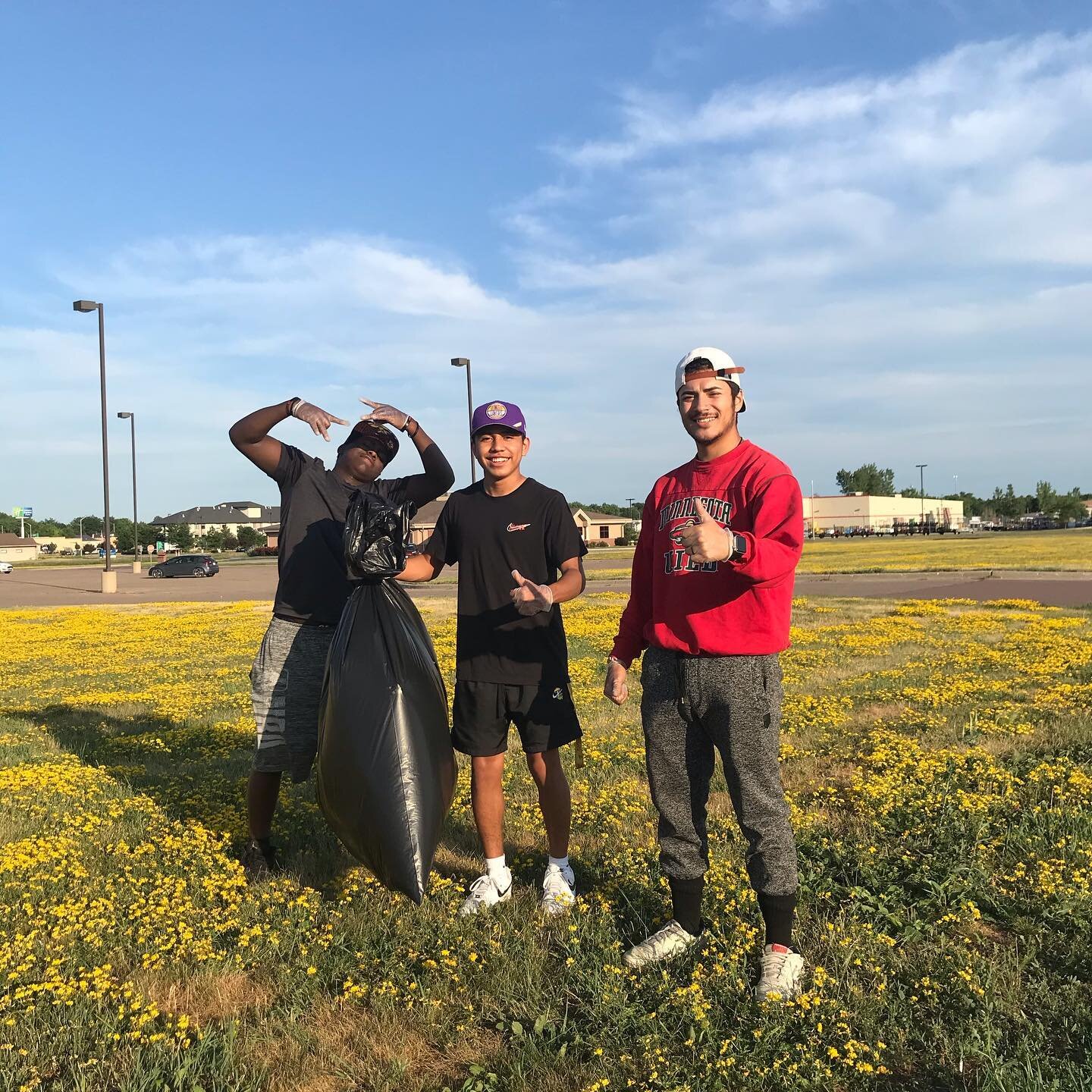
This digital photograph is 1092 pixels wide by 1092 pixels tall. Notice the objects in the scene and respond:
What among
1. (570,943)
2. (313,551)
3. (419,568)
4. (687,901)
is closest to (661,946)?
(687,901)

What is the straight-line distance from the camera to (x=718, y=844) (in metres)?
4.20

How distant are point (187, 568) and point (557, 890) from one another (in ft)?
137

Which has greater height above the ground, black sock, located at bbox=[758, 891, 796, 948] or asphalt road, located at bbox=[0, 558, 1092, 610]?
black sock, located at bbox=[758, 891, 796, 948]

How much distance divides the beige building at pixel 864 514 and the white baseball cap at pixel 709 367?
12197 centimetres

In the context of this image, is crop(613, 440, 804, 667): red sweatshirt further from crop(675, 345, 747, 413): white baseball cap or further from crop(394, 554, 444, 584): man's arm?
crop(394, 554, 444, 584): man's arm

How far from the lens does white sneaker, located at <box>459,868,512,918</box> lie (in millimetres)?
3531

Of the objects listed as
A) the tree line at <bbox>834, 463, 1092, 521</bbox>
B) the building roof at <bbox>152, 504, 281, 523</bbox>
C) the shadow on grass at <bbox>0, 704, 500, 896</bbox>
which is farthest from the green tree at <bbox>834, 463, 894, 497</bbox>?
the shadow on grass at <bbox>0, 704, 500, 896</bbox>

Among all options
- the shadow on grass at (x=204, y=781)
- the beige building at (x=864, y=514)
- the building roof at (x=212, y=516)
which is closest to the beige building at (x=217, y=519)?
the building roof at (x=212, y=516)

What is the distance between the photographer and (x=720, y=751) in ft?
9.60

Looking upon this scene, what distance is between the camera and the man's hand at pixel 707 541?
2.50m

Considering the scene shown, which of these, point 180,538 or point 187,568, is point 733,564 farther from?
point 180,538

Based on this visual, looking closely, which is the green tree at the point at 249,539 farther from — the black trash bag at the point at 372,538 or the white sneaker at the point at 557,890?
the white sneaker at the point at 557,890

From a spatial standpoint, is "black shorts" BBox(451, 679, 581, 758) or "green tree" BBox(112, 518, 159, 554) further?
"green tree" BBox(112, 518, 159, 554)

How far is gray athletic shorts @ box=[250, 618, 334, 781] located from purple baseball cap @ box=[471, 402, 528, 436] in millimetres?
1212
